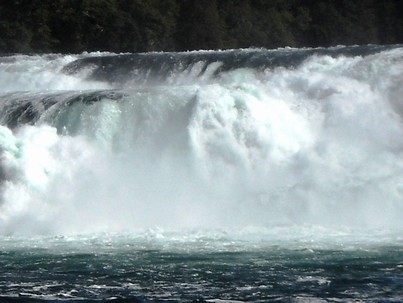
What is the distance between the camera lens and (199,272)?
37.3 feet

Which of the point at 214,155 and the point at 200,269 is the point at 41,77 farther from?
the point at 200,269

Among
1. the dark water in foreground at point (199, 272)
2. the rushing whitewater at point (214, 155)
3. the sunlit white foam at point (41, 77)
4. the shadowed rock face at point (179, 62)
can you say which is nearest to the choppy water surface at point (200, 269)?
the dark water in foreground at point (199, 272)

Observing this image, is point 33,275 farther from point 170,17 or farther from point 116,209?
point 170,17

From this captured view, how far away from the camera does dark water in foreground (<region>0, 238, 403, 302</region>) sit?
10055 millimetres

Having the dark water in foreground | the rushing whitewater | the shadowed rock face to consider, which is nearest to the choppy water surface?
the dark water in foreground

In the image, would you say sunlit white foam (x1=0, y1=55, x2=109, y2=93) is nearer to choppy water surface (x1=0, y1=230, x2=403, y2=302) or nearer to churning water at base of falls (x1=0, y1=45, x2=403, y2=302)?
churning water at base of falls (x1=0, y1=45, x2=403, y2=302)

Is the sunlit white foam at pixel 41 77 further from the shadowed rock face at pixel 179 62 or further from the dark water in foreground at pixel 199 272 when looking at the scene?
the dark water in foreground at pixel 199 272

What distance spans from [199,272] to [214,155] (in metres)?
5.81

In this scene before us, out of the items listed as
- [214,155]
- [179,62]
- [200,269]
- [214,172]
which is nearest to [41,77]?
[179,62]

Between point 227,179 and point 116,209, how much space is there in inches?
71.6

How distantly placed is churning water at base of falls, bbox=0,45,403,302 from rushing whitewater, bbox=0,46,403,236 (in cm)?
2

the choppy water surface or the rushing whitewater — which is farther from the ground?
the rushing whitewater

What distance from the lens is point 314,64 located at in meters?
20.0

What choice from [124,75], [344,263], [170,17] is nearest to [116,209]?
[344,263]
